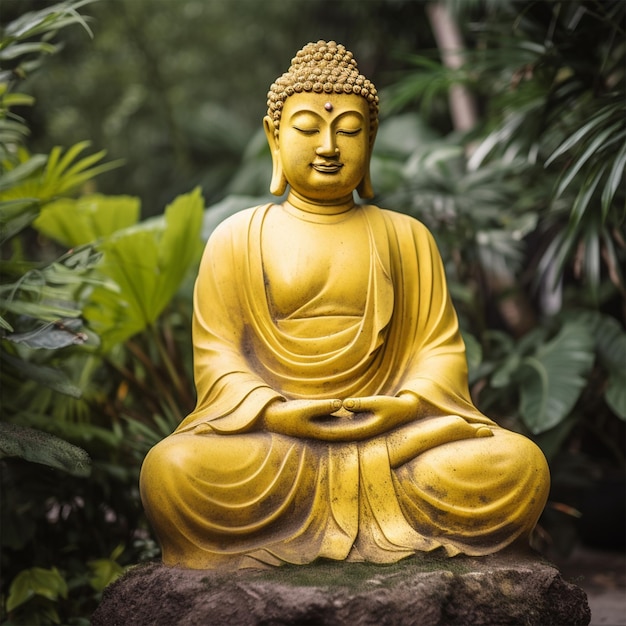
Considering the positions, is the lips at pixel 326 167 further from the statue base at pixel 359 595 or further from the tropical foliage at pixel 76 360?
the statue base at pixel 359 595

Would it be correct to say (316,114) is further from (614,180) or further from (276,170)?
(614,180)

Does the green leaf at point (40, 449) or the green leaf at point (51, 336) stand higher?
the green leaf at point (51, 336)

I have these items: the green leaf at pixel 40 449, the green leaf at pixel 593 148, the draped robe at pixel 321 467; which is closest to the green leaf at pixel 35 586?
the green leaf at pixel 40 449

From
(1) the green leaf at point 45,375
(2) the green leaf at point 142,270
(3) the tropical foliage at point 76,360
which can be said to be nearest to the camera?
(1) the green leaf at point 45,375

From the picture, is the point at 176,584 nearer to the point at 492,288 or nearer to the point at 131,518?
the point at 131,518

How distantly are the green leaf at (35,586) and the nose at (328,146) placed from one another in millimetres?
2153

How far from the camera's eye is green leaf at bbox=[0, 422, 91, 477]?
3678mm

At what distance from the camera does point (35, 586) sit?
Answer: 4.22m

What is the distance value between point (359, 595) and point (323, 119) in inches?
73.0

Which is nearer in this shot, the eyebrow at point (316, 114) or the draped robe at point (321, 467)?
the draped robe at point (321, 467)

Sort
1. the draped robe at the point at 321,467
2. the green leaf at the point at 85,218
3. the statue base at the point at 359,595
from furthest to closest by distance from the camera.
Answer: the green leaf at the point at 85,218
the draped robe at the point at 321,467
the statue base at the point at 359,595

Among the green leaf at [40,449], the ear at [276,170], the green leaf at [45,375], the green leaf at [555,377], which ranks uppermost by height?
the ear at [276,170]

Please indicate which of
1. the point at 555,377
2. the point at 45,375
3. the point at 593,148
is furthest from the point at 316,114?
the point at 555,377

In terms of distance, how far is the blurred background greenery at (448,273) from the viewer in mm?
4391
